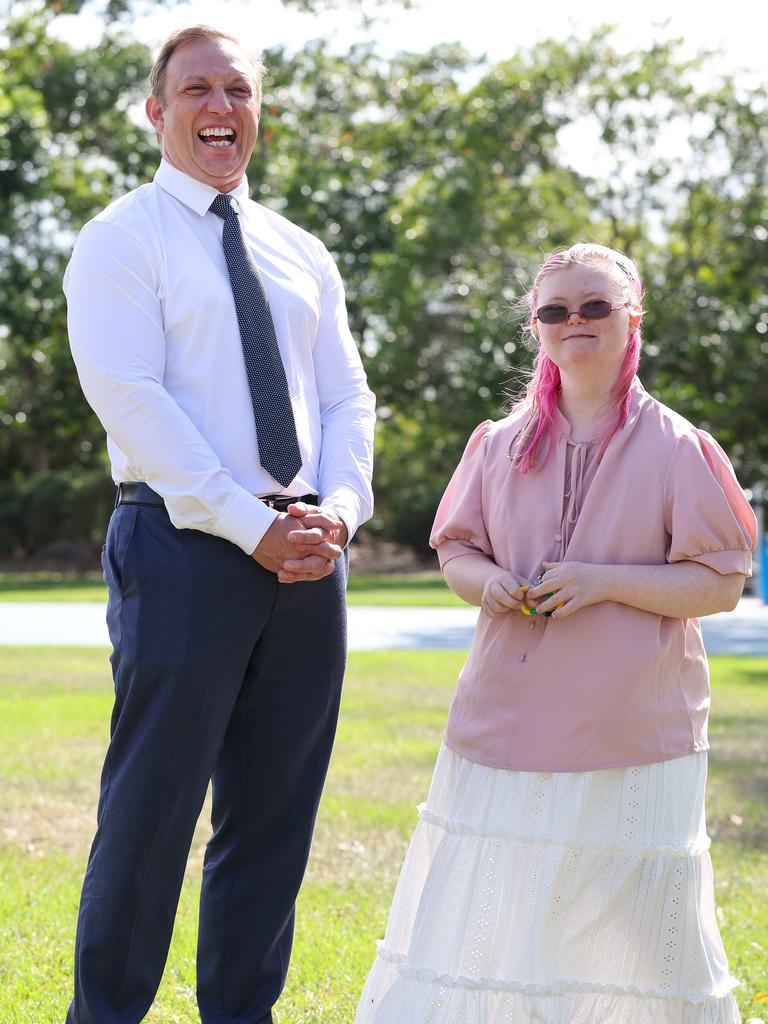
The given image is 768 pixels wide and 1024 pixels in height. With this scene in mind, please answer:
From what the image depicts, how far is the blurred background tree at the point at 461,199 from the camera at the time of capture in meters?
25.2

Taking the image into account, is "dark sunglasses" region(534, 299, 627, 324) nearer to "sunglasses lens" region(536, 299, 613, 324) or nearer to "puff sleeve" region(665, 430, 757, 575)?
"sunglasses lens" region(536, 299, 613, 324)

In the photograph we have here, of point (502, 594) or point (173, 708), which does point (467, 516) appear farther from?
point (173, 708)

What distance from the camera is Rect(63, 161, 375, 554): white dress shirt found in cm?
305

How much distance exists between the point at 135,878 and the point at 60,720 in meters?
6.38

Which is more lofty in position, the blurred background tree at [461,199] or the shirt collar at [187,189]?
the blurred background tree at [461,199]

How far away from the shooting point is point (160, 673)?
122 inches

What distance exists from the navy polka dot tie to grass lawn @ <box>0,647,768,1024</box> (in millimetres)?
1690

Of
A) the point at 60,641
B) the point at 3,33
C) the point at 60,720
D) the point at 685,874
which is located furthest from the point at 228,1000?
the point at 3,33

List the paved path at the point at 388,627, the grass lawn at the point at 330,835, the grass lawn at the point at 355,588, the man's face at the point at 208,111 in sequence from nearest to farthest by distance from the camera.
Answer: the man's face at the point at 208,111 → the grass lawn at the point at 330,835 → the paved path at the point at 388,627 → the grass lawn at the point at 355,588

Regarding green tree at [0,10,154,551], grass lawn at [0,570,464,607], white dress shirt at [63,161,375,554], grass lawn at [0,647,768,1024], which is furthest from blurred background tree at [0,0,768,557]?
white dress shirt at [63,161,375,554]

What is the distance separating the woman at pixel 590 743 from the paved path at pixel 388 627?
10.5 meters

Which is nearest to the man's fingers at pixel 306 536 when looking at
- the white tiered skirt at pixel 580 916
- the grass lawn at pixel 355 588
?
the white tiered skirt at pixel 580 916

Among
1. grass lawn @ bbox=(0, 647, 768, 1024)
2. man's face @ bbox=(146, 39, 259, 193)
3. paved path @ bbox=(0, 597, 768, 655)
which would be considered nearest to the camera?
man's face @ bbox=(146, 39, 259, 193)

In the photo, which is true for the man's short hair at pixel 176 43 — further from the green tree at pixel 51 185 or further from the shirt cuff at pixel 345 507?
the green tree at pixel 51 185
